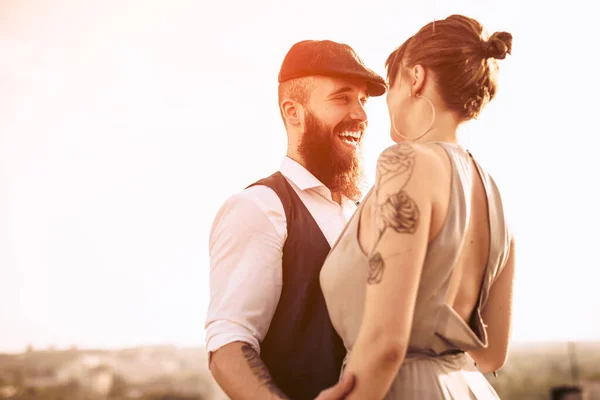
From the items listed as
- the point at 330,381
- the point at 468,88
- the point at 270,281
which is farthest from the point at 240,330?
the point at 468,88

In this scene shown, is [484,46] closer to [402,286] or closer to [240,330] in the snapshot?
[402,286]

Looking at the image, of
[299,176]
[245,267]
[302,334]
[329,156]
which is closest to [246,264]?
[245,267]

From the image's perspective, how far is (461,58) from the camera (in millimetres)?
2111

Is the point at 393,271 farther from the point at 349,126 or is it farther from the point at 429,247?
the point at 349,126

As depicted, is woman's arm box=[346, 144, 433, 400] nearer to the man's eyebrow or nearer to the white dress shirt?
the white dress shirt

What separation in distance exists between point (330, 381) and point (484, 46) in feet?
4.56

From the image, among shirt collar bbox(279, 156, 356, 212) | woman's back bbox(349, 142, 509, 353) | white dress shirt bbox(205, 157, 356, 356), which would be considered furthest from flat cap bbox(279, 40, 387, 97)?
woman's back bbox(349, 142, 509, 353)

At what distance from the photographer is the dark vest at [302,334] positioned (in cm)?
271

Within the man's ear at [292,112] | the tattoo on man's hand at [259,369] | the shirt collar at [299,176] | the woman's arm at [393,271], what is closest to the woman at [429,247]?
the woman's arm at [393,271]

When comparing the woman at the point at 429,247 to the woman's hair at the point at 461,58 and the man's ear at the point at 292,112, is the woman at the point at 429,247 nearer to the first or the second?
the woman's hair at the point at 461,58

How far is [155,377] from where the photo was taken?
44781 mm

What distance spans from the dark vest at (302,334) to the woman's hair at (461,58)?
954 mm

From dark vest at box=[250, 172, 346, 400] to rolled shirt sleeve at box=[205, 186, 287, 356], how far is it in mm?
46

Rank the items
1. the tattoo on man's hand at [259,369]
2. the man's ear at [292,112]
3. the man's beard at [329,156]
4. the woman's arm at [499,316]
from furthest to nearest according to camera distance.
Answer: the man's ear at [292,112] < the man's beard at [329,156] < the tattoo on man's hand at [259,369] < the woman's arm at [499,316]
